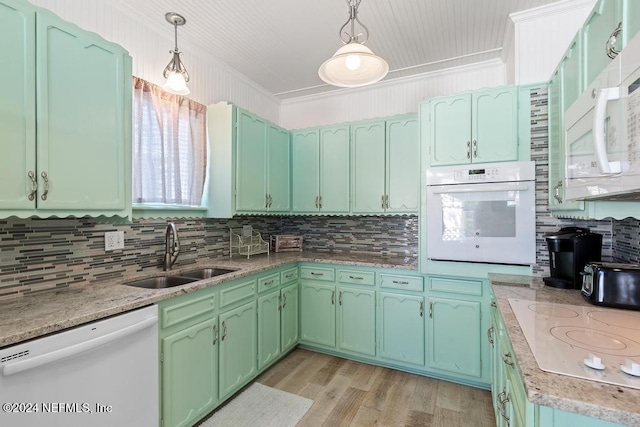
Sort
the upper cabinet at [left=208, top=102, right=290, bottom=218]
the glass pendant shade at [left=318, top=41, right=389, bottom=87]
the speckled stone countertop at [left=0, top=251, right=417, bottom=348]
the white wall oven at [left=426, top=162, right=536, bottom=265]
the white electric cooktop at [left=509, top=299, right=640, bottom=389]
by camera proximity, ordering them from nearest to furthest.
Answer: the white electric cooktop at [left=509, top=299, right=640, bottom=389] < the speckled stone countertop at [left=0, top=251, right=417, bottom=348] < the glass pendant shade at [left=318, top=41, right=389, bottom=87] < the white wall oven at [left=426, top=162, right=536, bottom=265] < the upper cabinet at [left=208, top=102, right=290, bottom=218]

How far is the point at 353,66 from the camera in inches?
60.2

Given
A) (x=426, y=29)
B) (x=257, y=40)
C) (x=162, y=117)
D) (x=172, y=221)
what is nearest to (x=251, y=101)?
(x=257, y=40)

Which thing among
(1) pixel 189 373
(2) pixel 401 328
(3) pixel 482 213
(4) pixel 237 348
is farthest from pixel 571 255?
(1) pixel 189 373

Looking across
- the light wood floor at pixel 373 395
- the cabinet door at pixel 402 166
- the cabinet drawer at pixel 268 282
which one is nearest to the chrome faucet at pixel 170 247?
the cabinet drawer at pixel 268 282

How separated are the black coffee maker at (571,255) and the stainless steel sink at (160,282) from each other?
92.0 inches

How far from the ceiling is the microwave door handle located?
1.63m

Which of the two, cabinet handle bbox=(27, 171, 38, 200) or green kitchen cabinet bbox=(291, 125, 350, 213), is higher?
green kitchen cabinet bbox=(291, 125, 350, 213)

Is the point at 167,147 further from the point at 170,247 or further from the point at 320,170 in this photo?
the point at 320,170

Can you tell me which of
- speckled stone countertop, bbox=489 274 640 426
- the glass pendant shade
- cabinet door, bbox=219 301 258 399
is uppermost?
the glass pendant shade

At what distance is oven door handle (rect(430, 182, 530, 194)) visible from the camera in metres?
2.10

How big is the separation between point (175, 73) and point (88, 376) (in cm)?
179

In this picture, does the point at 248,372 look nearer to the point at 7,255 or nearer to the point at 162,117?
the point at 7,255

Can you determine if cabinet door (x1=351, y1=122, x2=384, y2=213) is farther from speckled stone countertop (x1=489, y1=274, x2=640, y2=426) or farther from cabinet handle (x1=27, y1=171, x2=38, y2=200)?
cabinet handle (x1=27, y1=171, x2=38, y2=200)

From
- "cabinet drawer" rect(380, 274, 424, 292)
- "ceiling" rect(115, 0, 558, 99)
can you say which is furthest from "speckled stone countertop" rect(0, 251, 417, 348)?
"ceiling" rect(115, 0, 558, 99)
